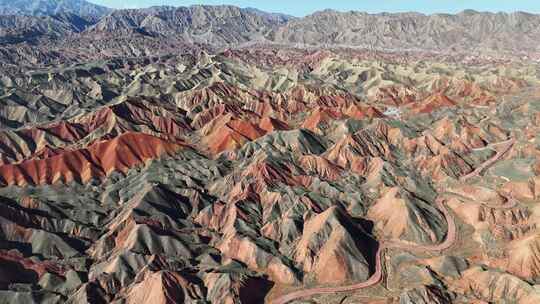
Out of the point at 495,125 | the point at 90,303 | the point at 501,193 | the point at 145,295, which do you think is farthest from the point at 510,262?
the point at 495,125

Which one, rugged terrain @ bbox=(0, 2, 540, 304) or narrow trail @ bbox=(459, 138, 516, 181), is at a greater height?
narrow trail @ bbox=(459, 138, 516, 181)

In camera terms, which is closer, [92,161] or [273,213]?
[273,213]

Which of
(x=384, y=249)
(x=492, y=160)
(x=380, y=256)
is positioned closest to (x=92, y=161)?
(x=384, y=249)

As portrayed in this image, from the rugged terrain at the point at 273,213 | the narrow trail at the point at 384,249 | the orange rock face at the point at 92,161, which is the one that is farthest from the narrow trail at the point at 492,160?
the orange rock face at the point at 92,161

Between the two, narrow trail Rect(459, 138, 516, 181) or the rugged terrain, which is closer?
the rugged terrain

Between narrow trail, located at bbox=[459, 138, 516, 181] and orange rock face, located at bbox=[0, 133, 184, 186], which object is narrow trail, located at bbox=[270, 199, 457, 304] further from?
orange rock face, located at bbox=[0, 133, 184, 186]

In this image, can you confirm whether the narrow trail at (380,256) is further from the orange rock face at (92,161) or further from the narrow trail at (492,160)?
the orange rock face at (92,161)

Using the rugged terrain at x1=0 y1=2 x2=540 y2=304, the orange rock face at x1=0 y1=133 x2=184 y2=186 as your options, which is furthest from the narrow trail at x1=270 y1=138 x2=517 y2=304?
the orange rock face at x1=0 y1=133 x2=184 y2=186

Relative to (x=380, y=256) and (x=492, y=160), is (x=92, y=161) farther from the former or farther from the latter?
(x=492, y=160)

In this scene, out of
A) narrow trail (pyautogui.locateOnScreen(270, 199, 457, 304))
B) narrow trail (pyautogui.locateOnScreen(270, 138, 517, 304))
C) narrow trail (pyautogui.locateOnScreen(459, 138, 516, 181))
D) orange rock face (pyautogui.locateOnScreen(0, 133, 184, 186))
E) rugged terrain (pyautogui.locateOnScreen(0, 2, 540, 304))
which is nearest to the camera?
narrow trail (pyautogui.locateOnScreen(270, 199, 457, 304))

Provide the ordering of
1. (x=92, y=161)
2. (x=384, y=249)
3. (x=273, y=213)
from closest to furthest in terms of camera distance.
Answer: (x=384, y=249) < (x=273, y=213) < (x=92, y=161)
